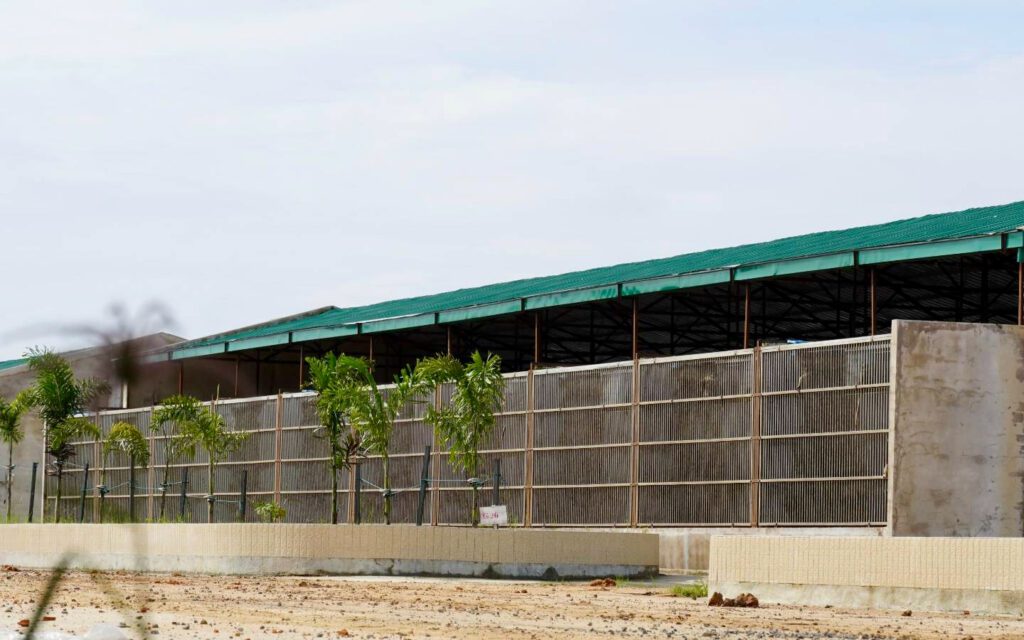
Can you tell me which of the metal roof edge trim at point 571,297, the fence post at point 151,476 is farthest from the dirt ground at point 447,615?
the fence post at point 151,476

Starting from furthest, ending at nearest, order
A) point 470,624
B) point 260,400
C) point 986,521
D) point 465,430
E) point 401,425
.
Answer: point 260,400 < point 401,425 < point 465,430 < point 986,521 < point 470,624

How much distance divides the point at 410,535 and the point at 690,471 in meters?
7.23

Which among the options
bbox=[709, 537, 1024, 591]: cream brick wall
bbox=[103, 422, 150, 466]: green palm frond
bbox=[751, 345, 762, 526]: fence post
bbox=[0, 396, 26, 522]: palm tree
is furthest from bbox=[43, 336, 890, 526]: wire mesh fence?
bbox=[709, 537, 1024, 591]: cream brick wall

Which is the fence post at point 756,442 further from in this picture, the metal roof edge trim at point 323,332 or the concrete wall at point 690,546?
the metal roof edge trim at point 323,332

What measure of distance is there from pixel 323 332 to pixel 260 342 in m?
2.59

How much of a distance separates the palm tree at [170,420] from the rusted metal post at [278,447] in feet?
6.90

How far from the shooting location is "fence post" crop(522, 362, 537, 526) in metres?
35.8

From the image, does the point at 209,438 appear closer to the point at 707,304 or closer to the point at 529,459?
the point at 529,459

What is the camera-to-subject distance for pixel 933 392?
1104 inches

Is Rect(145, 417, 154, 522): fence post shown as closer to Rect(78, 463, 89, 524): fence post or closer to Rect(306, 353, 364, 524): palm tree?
Rect(78, 463, 89, 524): fence post

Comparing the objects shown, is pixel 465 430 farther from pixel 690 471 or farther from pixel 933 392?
pixel 933 392

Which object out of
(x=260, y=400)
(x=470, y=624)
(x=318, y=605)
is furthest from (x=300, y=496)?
(x=470, y=624)

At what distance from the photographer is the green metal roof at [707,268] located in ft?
101

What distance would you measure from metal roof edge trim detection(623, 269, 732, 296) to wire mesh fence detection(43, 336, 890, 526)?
2277 millimetres
